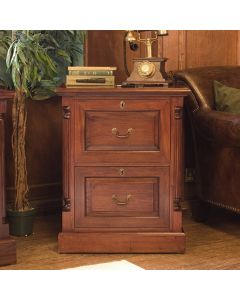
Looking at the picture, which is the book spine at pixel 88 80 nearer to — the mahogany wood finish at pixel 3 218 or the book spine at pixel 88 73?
the book spine at pixel 88 73

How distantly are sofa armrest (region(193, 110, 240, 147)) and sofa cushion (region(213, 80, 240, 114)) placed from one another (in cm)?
10

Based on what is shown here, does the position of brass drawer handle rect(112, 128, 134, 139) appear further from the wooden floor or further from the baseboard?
the baseboard

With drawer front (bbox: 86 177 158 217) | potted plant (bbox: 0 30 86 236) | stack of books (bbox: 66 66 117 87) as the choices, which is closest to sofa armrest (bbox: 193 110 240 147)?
drawer front (bbox: 86 177 158 217)

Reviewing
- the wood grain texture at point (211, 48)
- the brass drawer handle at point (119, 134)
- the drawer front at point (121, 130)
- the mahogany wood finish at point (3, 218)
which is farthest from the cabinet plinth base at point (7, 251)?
the wood grain texture at point (211, 48)

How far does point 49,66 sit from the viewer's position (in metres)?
2.41

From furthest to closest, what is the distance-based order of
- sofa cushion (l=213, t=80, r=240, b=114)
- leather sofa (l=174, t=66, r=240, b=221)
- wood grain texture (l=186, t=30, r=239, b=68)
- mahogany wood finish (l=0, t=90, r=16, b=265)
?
1. wood grain texture (l=186, t=30, r=239, b=68)
2. sofa cushion (l=213, t=80, r=240, b=114)
3. leather sofa (l=174, t=66, r=240, b=221)
4. mahogany wood finish (l=0, t=90, r=16, b=265)

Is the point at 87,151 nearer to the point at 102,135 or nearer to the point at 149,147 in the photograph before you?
the point at 102,135

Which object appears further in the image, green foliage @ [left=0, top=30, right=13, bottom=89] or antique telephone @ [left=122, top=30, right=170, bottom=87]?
green foliage @ [left=0, top=30, right=13, bottom=89]

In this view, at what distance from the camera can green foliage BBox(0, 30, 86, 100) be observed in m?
2.35

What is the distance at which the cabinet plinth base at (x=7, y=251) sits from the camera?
2055mm

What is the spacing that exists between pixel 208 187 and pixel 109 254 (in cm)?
70

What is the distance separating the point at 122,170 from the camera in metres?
2.25
